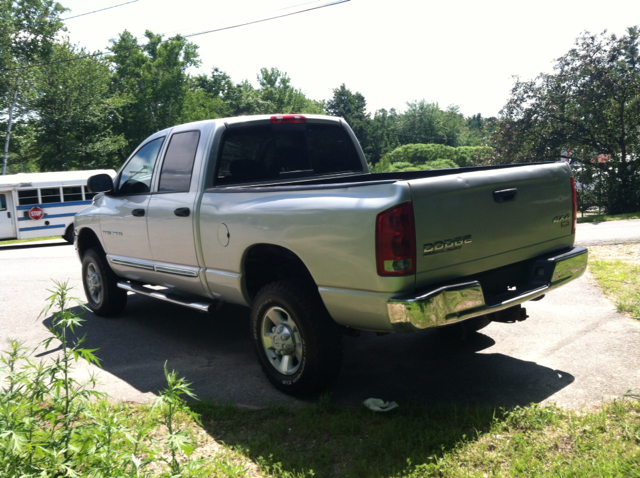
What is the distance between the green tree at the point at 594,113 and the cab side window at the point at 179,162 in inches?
830

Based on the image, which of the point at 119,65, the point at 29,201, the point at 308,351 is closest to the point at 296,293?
the point at 308,351

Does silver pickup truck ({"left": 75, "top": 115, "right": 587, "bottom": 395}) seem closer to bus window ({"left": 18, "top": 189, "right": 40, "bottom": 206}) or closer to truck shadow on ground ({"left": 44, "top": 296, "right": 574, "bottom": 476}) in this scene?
truck shadow on ground ({"left": 44, "top": 296, "right": 574, "bottom": 476})

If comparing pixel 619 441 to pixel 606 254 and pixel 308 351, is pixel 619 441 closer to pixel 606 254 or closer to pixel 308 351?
pixel 308 351

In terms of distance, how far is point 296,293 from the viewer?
4.15m

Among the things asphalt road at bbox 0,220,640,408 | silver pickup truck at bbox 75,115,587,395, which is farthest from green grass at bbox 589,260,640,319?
silver pickup truck at bbox 75,115,587,395

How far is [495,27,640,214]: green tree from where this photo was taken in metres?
22.4

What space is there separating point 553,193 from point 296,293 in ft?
7.10

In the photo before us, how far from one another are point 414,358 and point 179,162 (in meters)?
2.88

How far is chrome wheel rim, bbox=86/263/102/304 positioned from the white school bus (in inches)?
534

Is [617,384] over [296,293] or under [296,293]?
under

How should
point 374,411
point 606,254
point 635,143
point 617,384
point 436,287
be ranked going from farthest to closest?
1. point 635,143
2. point 606,254
3. point 617,384
4. point 374,411
5. point 436,287

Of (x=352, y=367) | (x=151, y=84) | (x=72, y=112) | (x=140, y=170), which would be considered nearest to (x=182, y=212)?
(x=140, y=170)

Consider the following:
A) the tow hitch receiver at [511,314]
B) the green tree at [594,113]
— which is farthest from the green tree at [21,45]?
the tow hitch receiver at [511,314]

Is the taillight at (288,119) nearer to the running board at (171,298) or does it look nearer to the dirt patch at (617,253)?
the running board at (171,298)
